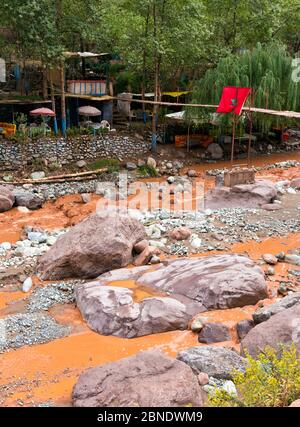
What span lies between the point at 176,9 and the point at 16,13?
6119 millimetres

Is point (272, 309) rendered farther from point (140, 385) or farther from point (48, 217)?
point (48, 217)

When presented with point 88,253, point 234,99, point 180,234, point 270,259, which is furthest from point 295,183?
point 88,253

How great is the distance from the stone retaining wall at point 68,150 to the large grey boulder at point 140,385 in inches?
518

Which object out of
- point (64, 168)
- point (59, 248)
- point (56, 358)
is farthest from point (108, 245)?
point (64, 168)

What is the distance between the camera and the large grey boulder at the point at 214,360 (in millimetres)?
6219

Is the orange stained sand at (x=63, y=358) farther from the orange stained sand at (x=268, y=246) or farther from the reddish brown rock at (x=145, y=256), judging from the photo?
the orange stained sand at (x=268, y=246)

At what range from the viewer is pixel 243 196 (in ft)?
46.7

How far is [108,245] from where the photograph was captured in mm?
9609

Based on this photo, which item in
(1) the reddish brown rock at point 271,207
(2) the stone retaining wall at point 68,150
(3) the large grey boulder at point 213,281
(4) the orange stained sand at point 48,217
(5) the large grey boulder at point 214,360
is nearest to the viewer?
(5) the large grey boulder at point 214,360

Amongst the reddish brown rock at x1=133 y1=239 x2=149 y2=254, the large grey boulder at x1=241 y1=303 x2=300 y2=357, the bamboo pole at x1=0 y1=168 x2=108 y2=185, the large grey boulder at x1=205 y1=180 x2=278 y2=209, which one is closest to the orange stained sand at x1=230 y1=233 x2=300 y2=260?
the reddish brown rock at x1=133 y1=239 x2=149 y2=254

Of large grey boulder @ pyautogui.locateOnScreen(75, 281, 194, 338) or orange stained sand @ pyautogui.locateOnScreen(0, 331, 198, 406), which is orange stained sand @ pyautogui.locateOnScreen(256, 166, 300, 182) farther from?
orange stained sand @ pyautogui.locateOnScreen(0, 331, 198, 406)

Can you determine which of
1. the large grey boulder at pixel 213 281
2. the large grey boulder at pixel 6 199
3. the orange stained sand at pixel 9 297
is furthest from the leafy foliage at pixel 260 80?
the orange stained sand at pixel 9 297

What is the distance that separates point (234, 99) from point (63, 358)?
34.5ft
